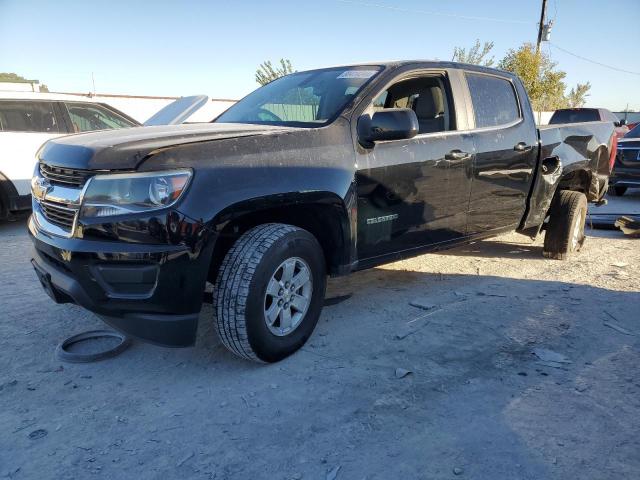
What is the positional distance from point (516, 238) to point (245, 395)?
→ 485 centimetres

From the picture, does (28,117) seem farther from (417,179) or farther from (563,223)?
→ (563,223)

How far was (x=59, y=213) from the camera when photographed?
8.71 ft

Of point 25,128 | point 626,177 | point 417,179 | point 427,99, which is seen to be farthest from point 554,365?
point 626,177

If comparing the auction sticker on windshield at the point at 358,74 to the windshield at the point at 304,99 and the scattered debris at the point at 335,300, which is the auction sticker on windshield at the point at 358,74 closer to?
the windshield at the point at 304,99

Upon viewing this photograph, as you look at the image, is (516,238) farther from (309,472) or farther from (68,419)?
(68,419)

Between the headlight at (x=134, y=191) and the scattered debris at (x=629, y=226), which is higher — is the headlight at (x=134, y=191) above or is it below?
above

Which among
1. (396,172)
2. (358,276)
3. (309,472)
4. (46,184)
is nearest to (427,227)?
(396,172)

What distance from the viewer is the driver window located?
12.9ft

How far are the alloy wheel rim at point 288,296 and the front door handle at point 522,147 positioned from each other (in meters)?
2.50

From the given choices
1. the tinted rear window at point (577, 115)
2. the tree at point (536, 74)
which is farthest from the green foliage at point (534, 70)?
the tinted rear window at point (577, 115)

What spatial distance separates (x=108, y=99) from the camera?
1574cm

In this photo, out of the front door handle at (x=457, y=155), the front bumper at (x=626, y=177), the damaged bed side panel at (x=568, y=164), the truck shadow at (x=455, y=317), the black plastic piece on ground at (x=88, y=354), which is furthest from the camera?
the front bumper at (x=626, y=177)

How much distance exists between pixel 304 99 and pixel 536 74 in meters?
29.4

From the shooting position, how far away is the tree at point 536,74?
28594 millimetres
